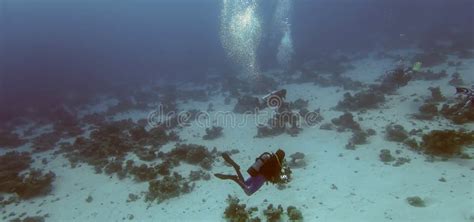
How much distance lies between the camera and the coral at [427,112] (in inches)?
521

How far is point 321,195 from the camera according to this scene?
9.31m

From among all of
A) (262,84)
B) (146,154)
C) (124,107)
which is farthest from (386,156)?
(124,107)

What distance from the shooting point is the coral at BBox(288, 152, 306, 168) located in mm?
11164

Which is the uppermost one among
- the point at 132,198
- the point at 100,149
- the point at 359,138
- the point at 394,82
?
the point at 394,82

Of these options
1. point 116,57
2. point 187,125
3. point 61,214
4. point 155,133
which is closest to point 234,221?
point 61,214

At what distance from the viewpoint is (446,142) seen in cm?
1027

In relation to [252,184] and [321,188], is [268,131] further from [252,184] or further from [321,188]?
[252,184]

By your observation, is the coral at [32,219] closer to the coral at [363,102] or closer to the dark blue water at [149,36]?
the coral at [363,102]

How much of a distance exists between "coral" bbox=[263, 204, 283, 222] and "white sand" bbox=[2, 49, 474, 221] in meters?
0.50

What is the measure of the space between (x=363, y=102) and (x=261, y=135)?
561cm

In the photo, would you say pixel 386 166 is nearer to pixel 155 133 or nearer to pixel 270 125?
pixel 270 125

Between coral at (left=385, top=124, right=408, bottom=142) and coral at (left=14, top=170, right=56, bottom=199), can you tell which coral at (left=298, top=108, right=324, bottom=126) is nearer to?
coral at (left=385, top=124, right=408, bottom=142)

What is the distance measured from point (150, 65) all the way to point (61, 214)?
115ft

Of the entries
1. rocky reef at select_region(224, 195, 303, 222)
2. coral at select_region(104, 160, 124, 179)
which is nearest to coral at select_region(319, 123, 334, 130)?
rocky reef at select_region(224, 195, 303, 222)
